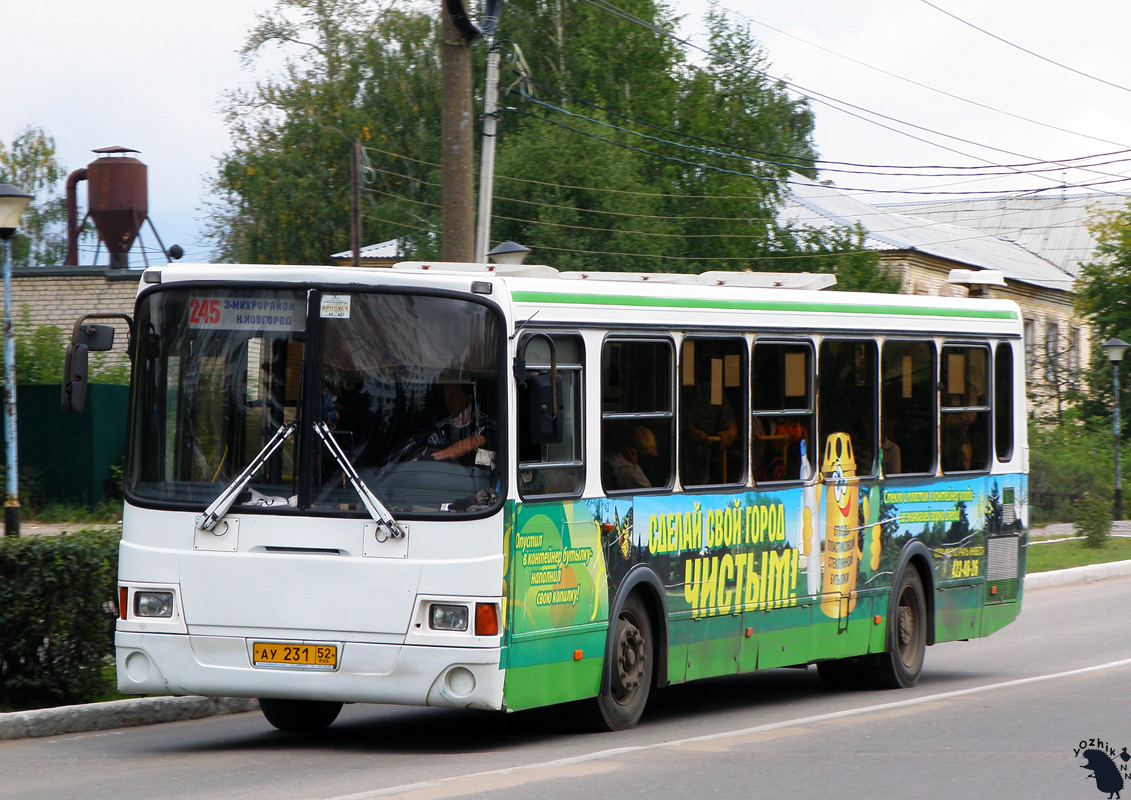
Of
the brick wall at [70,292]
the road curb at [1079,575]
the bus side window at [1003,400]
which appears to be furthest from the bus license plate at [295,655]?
the brick wall at [70,292]

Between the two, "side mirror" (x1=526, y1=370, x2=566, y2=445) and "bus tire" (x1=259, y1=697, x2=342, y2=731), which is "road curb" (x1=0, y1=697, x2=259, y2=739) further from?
"side mirror" (x1=526, y1=370, x2=566, y2=445)

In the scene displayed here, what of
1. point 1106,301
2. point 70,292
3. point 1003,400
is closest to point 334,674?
point 1003,400

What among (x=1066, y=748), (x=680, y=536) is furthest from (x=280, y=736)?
(x=1066, y=748)

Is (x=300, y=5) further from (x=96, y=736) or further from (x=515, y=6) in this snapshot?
(x=96, y=736)

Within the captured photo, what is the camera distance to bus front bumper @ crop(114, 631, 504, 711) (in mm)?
8305

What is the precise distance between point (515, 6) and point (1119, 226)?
17.4m

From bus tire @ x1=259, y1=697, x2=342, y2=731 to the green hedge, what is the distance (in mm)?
1306

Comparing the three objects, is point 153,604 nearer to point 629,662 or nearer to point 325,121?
point 629,662

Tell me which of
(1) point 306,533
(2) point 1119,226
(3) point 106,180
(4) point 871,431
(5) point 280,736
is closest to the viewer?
(1) point 306,533

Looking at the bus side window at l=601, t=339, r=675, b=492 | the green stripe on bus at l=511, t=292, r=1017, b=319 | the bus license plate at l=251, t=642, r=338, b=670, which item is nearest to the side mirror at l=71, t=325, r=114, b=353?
the bus license plate at l=251, t=642, r=338, b=670

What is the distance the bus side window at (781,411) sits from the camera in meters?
10.7

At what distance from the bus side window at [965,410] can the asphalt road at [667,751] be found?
178 centimetres

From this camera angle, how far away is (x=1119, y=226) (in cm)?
4206

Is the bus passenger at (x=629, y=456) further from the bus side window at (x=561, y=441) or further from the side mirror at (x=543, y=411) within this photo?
the side mirror at (x=543, y=411)
